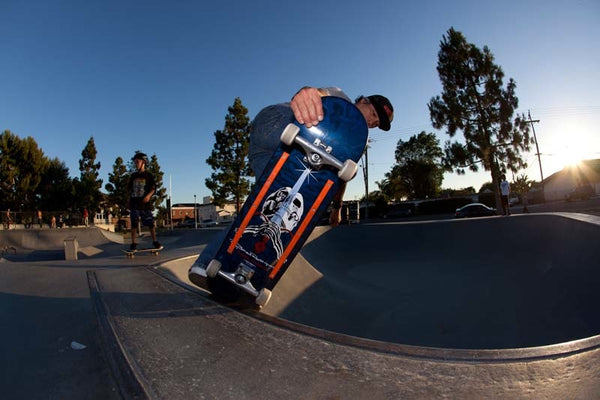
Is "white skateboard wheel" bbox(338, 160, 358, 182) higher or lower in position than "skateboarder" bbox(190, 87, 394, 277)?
lower

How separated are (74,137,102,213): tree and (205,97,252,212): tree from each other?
18.6 metres

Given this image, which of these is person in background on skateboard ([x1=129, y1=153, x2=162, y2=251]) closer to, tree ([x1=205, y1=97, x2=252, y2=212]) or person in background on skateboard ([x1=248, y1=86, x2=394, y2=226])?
person in background on skateboard ([x1=248, y1=86, x2=394, y2=226])

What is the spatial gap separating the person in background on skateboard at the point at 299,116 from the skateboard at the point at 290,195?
8 cm

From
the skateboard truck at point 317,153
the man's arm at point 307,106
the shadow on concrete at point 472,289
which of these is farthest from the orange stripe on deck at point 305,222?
the shadow on concrete at point 472,289

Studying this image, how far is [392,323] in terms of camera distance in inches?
138

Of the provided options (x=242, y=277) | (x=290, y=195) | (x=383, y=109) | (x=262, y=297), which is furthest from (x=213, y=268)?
(x=383, y=109)

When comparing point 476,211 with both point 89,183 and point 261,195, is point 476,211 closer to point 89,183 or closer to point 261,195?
point 261,195

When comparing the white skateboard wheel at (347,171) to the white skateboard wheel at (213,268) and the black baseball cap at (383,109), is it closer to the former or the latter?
the black baseball cap at (383,109)

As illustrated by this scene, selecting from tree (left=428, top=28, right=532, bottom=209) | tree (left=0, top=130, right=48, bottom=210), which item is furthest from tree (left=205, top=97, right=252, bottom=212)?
tree (left=0, top=130, right=48, bottom=210)

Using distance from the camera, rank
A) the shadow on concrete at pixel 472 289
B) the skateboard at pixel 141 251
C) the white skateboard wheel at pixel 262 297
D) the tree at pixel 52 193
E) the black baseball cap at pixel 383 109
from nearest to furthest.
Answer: the white skateboard wheel at pixel 262 297 → the black baseball cap at pixel 383 109 → the shadow on concrete at pixel 472 289 → the skateboard at pixel 141 251 → the tree at pixel 52 193

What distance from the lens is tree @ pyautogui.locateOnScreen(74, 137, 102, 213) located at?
1298 inches

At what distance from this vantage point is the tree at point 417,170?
4969cm

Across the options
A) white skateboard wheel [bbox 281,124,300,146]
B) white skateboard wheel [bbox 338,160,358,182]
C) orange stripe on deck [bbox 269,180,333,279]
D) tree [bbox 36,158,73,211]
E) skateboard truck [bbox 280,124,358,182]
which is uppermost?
tree [bbox 36,158,73,211]

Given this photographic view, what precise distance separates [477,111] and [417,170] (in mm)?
31882
